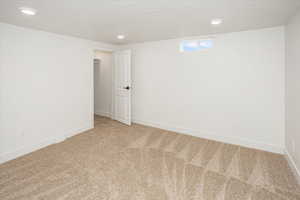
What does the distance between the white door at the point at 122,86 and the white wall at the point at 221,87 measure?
0.97ft

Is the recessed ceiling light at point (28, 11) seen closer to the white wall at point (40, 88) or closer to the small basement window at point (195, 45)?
the white wall at point (40, 88)

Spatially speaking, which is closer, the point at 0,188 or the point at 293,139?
the point at 0,188

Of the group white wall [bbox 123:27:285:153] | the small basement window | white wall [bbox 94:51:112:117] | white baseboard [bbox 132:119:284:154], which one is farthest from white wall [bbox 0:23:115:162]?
the small basement window

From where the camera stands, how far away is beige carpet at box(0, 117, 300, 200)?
196 cm

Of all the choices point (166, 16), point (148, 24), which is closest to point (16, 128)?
point (148, 24)

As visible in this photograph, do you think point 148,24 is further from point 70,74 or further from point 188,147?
point 188,147

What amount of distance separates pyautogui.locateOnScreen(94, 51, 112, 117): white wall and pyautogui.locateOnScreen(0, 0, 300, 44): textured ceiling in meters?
2.30

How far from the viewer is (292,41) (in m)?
2.44

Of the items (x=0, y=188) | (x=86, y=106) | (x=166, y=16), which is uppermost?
(x=166, y=16)

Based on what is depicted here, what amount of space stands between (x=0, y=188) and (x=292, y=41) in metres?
4.57

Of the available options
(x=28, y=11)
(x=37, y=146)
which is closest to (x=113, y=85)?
(x=37, y=146)

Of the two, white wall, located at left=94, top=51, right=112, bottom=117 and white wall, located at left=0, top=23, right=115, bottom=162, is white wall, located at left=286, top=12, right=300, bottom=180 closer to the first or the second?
white wall, located at left=0, top=23, right=115, bottom=162

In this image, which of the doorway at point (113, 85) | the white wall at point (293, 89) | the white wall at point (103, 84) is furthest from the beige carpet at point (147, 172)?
the white wall at point (103, 84)

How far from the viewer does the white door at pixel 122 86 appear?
460cm
